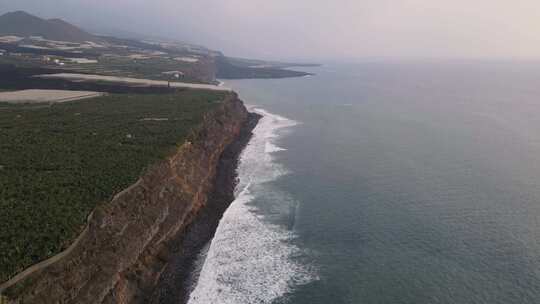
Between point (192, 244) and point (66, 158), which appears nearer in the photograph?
point (192, 244)

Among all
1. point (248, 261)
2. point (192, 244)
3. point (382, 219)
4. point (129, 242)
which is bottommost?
point (248, 261)

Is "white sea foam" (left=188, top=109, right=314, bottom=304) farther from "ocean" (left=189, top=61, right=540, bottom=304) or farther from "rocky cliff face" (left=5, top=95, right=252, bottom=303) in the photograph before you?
"rocky cliff face" (left=5, top=95, right=252, bottom=303)

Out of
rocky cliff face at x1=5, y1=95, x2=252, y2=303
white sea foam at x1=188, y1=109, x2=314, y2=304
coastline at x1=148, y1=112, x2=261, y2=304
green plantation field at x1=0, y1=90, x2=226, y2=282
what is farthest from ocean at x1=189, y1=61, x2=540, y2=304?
green plantation field at x1=0, y1=90, x2=226, y2=282

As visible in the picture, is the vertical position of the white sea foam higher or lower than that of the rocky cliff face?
lower

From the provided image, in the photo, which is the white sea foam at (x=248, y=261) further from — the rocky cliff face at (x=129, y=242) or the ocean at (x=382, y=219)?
the rocky cliff face at (x=129, y=242)

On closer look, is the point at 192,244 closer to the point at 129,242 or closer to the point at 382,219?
the point at 129,242

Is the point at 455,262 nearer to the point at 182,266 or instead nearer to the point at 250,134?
the point at 182,266

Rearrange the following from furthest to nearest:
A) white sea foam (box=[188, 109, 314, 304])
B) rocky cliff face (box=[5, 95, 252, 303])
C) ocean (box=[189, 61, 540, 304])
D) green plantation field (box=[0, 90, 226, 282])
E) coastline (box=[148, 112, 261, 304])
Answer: ocean (box=[189, 61, 540, 304]), white sea foam (box=[188, 109, 314, 304]), coastline (box=[148, 112, 261, 304]), green plantation field (box=[0, 90, 226, 282]), rocky cliff face (box=[5, 95, 252, 303])

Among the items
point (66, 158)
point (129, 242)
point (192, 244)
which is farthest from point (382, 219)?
point (66, 158)
